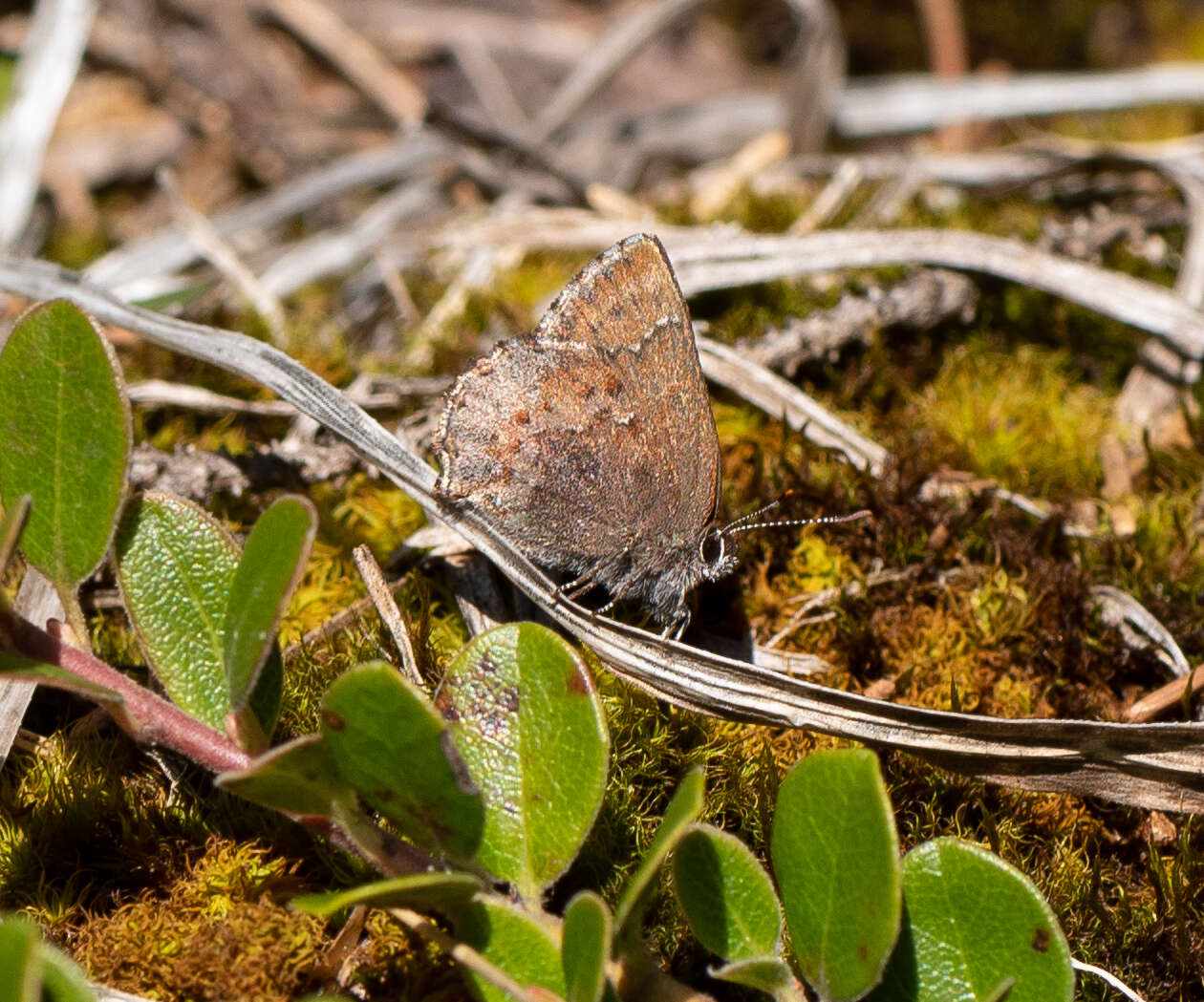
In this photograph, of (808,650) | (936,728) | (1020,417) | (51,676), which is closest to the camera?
(51,676)

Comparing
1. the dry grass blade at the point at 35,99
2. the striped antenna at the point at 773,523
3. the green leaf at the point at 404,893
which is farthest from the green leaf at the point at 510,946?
the dry grass blade at the point at 35,99

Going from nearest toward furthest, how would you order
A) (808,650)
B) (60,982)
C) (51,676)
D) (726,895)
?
(60,982)
(51,676)
(726,895)
(808,650)

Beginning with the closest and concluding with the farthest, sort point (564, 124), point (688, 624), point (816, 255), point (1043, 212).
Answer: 1. point (688, 624)
2. point (816, 255)
3. point (1043, 212)
4. point (564, 124)

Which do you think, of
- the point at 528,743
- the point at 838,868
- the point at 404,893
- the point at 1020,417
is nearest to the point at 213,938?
the point at 404,893

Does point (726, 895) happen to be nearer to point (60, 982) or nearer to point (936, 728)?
point (936, 728)

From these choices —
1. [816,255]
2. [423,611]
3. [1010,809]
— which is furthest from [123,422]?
[816,255]

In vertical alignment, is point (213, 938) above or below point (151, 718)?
below

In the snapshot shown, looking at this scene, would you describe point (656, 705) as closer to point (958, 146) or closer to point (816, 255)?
point (816, 255)
